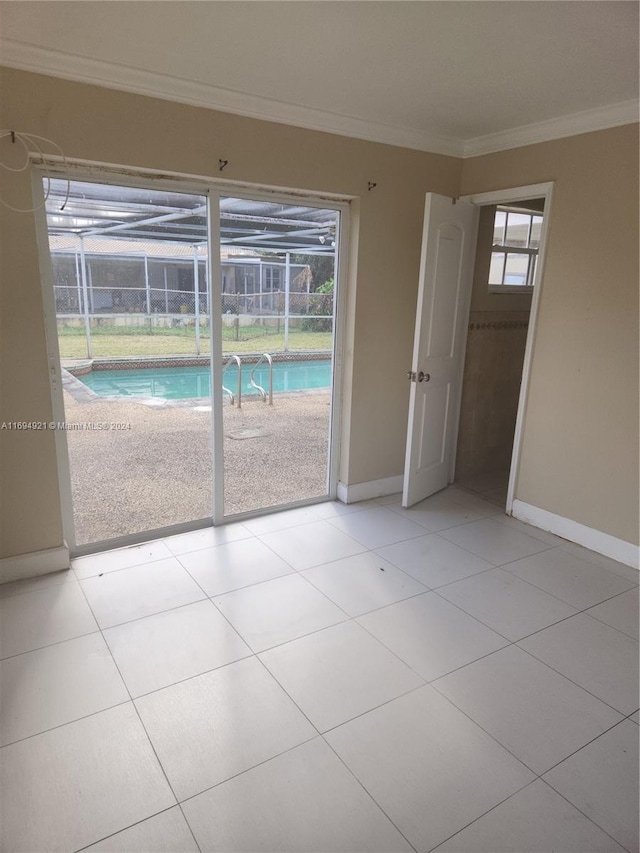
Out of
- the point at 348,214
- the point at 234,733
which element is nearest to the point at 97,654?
the point at 234,733

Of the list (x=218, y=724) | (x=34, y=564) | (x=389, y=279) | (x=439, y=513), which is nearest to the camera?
(x=218, y=724)

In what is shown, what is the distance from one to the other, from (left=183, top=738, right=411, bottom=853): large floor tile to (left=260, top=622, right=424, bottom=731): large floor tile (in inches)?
8.1

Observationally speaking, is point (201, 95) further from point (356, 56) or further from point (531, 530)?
point (531, 530)

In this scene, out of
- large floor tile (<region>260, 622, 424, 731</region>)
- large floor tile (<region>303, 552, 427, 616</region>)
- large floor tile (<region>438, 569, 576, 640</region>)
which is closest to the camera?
large floor tile (<region>260, 622, 424, 731</region>)

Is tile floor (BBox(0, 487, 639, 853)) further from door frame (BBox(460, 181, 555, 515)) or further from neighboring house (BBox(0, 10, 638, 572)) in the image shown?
door frame (BBox(460, 181, 555, 515))

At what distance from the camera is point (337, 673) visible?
203 centimetres

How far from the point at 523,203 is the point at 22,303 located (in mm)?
3462

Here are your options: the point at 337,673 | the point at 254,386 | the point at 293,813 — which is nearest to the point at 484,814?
the point at 293,813

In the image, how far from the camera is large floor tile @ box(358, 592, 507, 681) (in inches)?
→ 83.1

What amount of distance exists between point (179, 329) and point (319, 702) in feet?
8.02

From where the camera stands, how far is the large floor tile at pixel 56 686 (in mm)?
1770

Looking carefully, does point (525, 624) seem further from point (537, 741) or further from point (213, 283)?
point (213, 283)

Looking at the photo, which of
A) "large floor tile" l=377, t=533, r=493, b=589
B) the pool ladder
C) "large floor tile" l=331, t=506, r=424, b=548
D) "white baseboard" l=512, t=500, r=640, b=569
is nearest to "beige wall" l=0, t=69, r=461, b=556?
"large floor tile" l=331, t=506, r=424, b=548

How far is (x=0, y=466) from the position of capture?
8.00 feet
